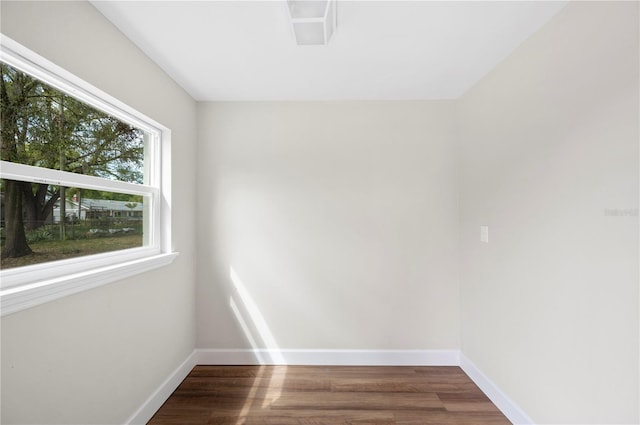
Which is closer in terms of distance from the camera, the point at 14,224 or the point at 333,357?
the point at 14,224

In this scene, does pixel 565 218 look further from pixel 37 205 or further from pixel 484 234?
pixel 37 205

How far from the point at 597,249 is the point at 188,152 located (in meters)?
2.86

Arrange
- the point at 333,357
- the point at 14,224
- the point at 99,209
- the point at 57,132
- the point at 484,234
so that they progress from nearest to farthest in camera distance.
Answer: the point at 14,224
the point at 57,132
the point at 99,209
the point at 484,234
the point at 333,357

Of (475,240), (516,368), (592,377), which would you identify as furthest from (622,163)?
(516,368)

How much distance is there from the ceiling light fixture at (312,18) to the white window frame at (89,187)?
1133 mm

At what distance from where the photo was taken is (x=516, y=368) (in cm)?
180

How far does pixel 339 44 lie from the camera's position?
5.58 feet

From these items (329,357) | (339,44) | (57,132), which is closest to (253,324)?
(329,357)

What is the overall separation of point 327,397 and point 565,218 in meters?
1.99

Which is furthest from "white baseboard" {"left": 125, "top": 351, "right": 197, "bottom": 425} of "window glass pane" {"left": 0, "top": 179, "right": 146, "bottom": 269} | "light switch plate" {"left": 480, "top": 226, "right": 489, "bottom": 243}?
"light switch plate" {"left": 480, "top": 226, "right": 489, "bottom": 243}

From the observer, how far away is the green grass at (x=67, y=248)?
1.17 metres

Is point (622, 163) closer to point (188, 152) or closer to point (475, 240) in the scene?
point (475, 240)

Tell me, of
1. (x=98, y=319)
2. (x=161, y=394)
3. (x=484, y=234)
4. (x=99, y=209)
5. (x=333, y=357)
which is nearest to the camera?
(x=98, y=319)

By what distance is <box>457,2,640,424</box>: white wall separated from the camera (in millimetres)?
1177
